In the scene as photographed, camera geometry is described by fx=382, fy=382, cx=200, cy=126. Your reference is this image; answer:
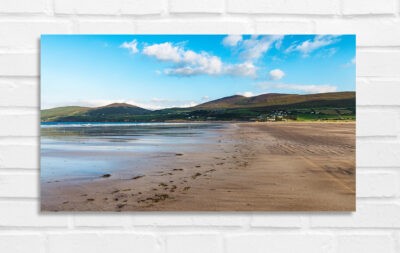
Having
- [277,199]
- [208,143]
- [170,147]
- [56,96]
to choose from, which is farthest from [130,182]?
[277,199]

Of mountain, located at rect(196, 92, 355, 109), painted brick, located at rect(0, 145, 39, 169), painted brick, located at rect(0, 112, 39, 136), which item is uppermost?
mountain, located at rect(196, 92, 355, 109)
